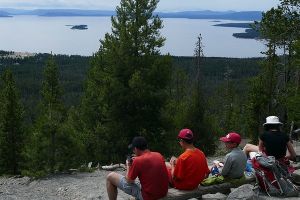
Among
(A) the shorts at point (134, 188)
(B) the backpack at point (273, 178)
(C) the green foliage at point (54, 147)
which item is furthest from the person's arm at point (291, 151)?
(C) the green foliage at point (54, 147)

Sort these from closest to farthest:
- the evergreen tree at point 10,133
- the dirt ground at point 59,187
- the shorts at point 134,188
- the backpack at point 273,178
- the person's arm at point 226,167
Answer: the shorts at point 134,188 < the backpack at point 273,178 < the person's arm at point 226,167 < the dirt ground at point 59,187 < the evergreen tree at point 10,133

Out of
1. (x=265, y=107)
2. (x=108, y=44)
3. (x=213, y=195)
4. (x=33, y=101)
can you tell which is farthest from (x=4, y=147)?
(x=33, y=101)

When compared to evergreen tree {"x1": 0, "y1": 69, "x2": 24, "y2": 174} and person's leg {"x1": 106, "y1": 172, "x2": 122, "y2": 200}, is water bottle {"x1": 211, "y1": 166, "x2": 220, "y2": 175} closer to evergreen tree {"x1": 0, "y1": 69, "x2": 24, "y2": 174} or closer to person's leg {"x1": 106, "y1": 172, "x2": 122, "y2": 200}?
person's leg {"x1": 106, "y1": 172, "x2": 122, "y2": 200}

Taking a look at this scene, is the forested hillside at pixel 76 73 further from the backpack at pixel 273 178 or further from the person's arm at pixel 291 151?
the backpack at pixel 273 178

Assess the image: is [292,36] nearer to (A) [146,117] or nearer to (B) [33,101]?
(A) [146,117]

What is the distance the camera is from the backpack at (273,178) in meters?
9.07

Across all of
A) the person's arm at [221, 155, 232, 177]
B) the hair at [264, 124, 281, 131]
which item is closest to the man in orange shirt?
the person's arm at [221, 155, 232, 177]

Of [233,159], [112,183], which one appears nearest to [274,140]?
[233,159]

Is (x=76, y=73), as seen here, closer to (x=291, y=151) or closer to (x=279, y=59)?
(x=279, y=59)

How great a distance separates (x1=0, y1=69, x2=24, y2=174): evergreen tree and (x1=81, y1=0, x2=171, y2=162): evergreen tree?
10611 mm

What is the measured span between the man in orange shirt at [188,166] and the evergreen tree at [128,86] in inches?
547

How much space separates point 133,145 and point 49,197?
23.3 feet

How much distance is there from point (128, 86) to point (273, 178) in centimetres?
1483

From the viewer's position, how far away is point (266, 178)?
9.21 metres
